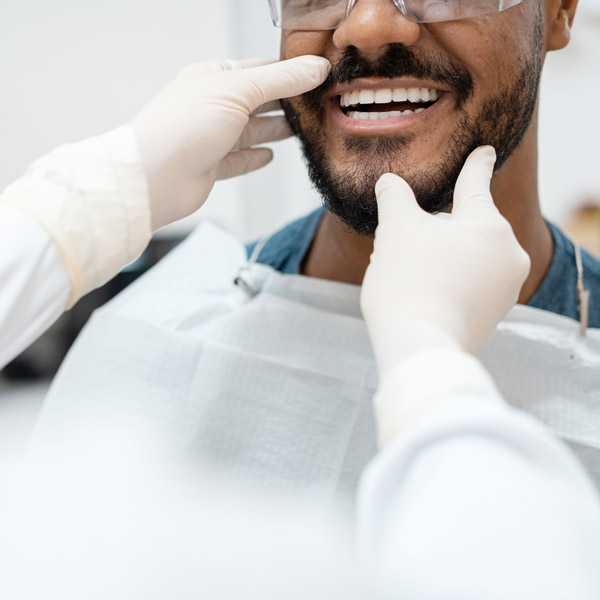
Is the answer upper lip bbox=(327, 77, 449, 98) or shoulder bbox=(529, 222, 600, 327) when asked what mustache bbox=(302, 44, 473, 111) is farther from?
shoulder bbox=(529, 222, 600, 327)

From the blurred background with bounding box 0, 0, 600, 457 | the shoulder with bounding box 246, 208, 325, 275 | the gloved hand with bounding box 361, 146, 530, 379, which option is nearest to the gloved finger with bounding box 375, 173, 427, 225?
the gloved hand with bounding box 361, 146, 530, 379

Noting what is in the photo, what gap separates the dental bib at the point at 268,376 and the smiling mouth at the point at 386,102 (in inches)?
11.2

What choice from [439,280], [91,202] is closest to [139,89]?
[91,202]

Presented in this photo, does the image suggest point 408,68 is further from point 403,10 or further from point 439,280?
point 439,280

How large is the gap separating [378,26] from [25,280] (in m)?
0.57

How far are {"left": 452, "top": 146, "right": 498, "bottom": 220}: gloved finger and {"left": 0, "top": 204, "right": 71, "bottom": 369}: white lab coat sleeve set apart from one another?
49cm

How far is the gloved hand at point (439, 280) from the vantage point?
0.60 metres

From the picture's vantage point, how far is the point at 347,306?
1071 mm

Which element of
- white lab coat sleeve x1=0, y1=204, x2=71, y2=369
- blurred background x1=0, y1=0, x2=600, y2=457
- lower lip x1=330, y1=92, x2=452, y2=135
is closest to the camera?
white lab coat sleeve x1=0, y1=204, x2=71, y2=369

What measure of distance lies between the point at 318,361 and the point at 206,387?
0.19 m

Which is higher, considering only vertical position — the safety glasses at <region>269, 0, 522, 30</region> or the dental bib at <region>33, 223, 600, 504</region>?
the safety glasses at <region>269, 0, 522, 30</region>

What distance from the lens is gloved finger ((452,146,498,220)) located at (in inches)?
29.2

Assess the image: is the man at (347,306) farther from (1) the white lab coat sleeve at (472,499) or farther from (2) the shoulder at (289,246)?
(1) the white lab coat sleeve at (472,499)

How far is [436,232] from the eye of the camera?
0.70 m
